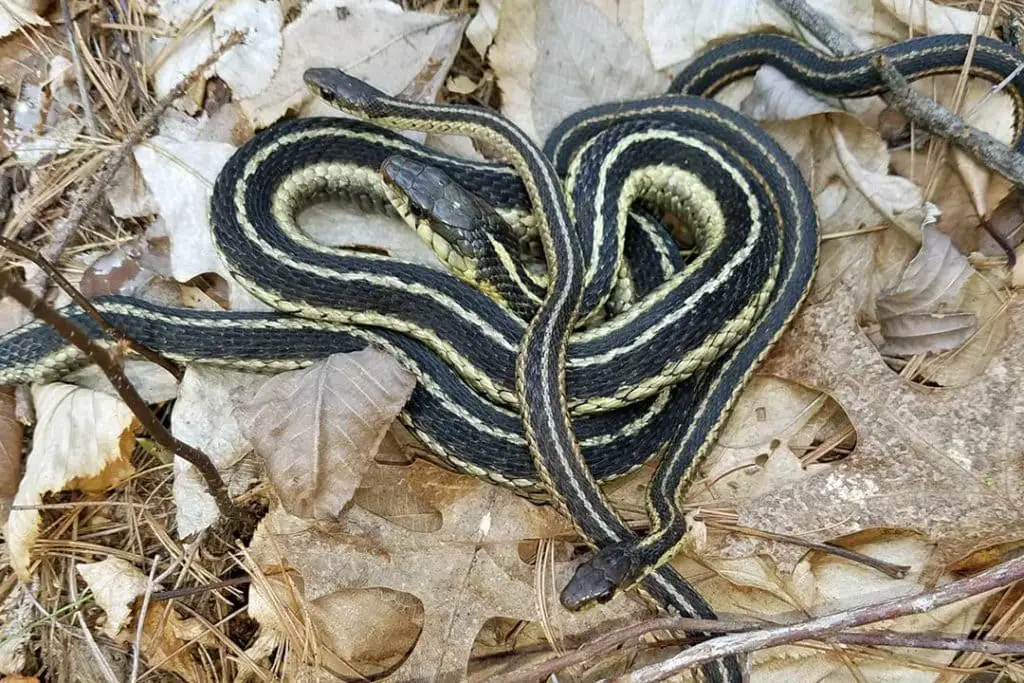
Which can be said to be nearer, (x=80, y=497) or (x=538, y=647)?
(x=538, y=647)

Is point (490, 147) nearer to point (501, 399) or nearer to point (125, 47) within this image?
point (501, 399)

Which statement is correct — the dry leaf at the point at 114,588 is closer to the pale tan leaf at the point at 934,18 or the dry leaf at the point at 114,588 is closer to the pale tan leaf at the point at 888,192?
Answer: the pale tan leaf at the point at 888,192

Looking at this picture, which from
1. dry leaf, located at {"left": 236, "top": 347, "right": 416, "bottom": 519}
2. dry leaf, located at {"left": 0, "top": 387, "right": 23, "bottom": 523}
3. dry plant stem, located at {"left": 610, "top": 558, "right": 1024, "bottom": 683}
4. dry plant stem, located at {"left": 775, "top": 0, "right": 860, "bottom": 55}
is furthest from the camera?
dry plant stem, located at {"left": 775, "top": 0, "right": 860, "bottom": 55}

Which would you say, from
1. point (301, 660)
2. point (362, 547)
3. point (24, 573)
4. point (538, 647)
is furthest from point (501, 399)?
point (24, 573)

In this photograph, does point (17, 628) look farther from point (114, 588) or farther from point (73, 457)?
point (73, 457)

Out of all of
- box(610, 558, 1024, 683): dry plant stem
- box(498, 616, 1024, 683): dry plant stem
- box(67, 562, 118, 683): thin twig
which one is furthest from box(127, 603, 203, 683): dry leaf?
box(610, 558, 1024, 683): dry plant stem

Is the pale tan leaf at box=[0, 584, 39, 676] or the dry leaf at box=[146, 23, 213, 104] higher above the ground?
the dry leaf at box=[146, 23, 213, 104]

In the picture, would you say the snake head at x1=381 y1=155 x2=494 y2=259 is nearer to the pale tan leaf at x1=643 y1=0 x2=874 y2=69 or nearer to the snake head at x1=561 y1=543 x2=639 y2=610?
the pale tan leaf at x1=643 y1=0 x2=874 y2=69
